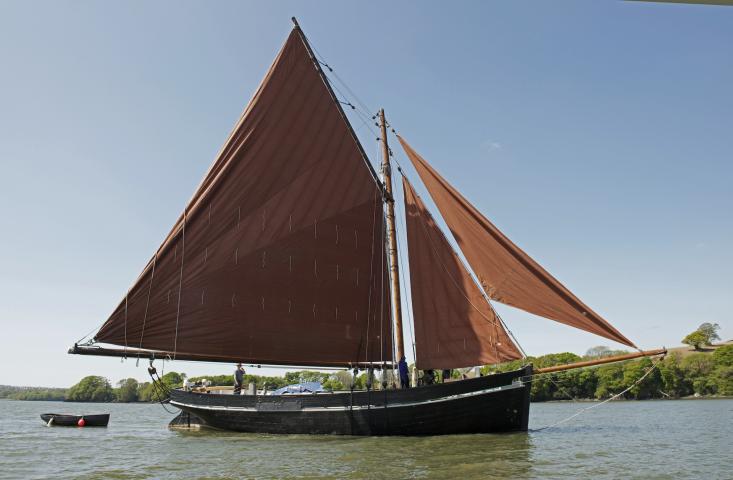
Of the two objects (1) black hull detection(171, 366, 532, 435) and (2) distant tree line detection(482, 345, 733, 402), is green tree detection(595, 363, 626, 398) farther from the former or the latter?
(1) black hull detection(171, 366, 532, 435)

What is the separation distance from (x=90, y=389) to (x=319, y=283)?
127 metres

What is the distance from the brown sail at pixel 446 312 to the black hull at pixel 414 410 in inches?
47.6

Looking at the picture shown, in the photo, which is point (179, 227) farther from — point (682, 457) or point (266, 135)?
point (682, 457)

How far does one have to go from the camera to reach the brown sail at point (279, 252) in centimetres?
2055

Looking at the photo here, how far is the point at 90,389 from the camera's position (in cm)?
12581

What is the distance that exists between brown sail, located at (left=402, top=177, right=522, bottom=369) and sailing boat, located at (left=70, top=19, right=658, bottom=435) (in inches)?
1.6

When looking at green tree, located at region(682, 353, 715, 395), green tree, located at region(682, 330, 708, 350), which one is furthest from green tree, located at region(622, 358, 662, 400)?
green tree, located at region(682, 330, 708, 350)

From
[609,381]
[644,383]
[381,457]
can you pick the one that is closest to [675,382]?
[644,383]

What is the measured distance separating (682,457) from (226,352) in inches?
655

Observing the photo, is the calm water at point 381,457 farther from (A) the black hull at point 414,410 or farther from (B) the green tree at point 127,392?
(B) the green tree at point 127,392

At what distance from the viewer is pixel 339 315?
2259 centimetres

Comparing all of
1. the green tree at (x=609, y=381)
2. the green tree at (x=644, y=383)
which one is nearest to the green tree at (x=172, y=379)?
the green tree at (x=609, y=381)

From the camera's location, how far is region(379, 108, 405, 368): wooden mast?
21.0m

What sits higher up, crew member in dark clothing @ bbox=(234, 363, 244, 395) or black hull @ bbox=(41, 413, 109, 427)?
crew member in dark clothing @ bbox=(234, 363, 244, 395)
